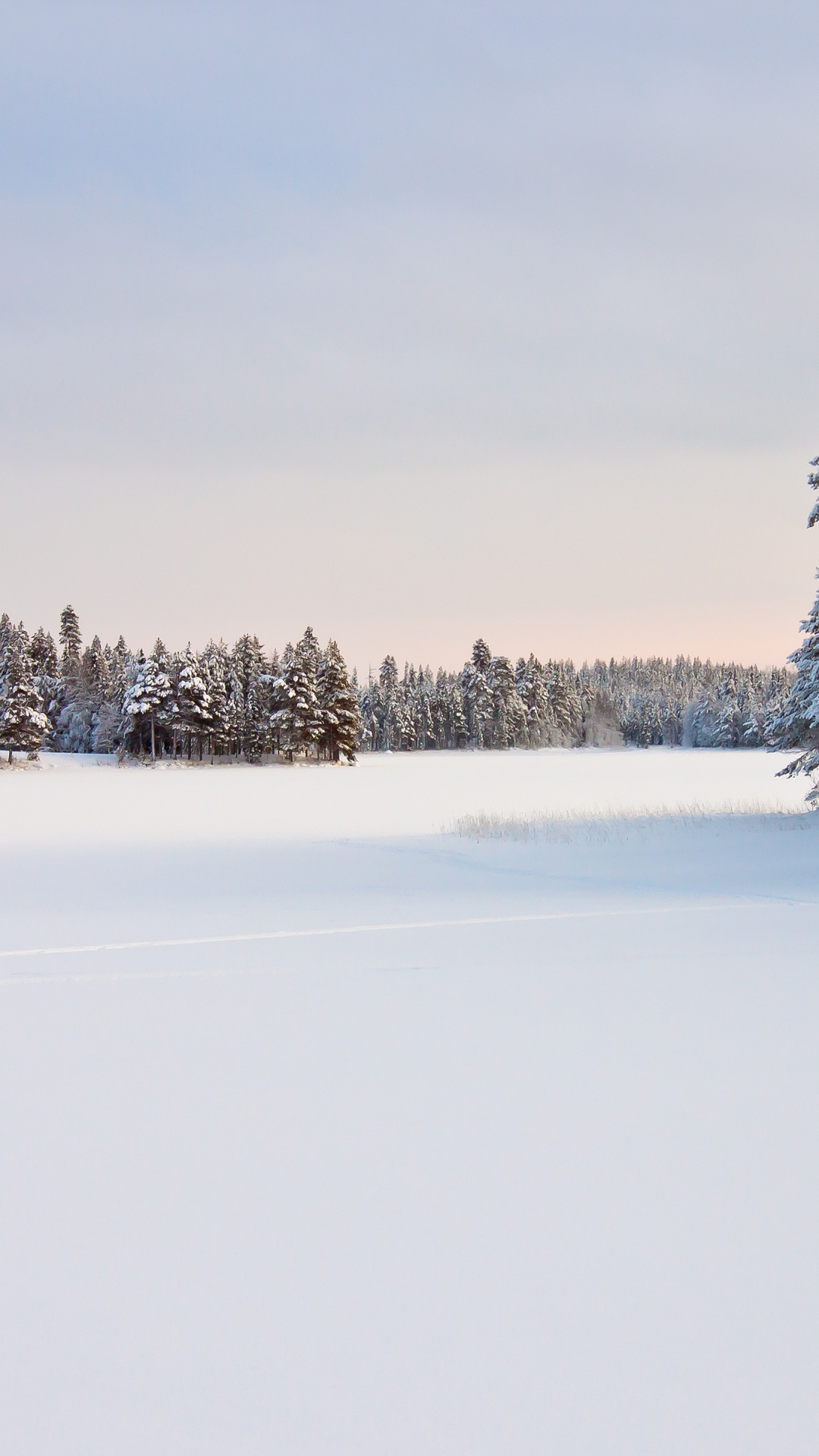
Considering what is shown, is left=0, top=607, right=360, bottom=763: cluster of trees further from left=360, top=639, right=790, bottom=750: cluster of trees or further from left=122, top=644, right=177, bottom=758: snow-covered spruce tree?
left=360, top=639, right=790, bottom=750: cluster of trees

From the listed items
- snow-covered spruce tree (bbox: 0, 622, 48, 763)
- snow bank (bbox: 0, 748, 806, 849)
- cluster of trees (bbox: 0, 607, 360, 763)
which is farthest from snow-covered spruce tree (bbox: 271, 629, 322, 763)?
snow-covered spruce tree (bbox: 0, 622, 48, 763)

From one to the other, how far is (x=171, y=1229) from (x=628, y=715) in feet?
566

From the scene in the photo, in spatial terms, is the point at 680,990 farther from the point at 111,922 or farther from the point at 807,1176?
the point at 111,922

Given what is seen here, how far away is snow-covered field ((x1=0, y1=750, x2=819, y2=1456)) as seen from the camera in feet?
8.58

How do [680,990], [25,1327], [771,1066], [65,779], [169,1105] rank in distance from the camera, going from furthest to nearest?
[65,779] < [680,990] < [771,1066] < [169,1105] < [25,1327]

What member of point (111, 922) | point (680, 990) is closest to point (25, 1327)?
point (680, 990)

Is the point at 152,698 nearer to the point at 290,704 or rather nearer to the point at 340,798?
the point at 290,704

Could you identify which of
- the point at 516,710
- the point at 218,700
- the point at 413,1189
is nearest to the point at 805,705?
the point at 413,1189

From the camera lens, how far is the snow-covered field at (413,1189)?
262 cm

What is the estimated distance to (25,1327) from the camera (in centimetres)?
294

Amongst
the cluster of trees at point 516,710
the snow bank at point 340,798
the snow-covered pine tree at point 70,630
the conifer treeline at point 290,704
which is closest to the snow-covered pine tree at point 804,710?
the snow bank at point 340,798

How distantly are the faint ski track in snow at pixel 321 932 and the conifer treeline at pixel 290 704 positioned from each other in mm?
57954

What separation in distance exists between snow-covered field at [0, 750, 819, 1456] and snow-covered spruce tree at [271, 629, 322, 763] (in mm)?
70552

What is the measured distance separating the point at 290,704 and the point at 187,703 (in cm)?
864
